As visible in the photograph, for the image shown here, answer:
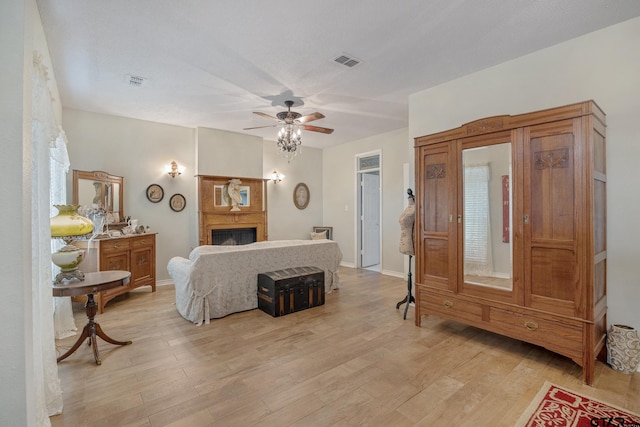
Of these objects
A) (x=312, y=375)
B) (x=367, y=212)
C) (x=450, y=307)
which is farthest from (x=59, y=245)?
(x=367, y=212)

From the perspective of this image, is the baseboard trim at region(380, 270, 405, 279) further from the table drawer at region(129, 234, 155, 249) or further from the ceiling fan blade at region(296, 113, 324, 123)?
the table drawer at region(129, 234, 155, 249)

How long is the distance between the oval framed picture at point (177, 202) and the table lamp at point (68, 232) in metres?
2.90

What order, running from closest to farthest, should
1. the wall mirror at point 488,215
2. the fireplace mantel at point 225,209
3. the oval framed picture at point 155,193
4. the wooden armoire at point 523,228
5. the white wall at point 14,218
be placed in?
the white wall at point 14,218, the wooden armoire at point 523,228, the wall mirror at point 488,215, the oval framed picture at point 155,193, the fireplace mantel at point 225,209

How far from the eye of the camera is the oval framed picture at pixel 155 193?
17.5ft

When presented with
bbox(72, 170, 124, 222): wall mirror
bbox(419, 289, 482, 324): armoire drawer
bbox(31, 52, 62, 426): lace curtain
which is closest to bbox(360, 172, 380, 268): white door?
bbox(419, 289, 482, 324): armoire drawer

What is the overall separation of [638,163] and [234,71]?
13.1 feet

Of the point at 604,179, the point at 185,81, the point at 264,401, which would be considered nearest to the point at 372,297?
the point at 264,401

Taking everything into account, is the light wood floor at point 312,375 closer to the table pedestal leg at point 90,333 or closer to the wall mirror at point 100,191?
the table pedestal leg at point 90,333

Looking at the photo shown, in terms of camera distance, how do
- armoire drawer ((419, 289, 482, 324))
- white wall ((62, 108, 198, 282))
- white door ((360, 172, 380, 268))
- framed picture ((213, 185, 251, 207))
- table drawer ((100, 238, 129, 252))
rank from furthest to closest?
white door ((360, 172, 380, 268)), framed picture ((213, 185, 251, 207)), white wall ((62, 108, 198, 282)), table drawer ((100, 238, 129, 252)), armoire drawer ((419, 289, 482, 324))

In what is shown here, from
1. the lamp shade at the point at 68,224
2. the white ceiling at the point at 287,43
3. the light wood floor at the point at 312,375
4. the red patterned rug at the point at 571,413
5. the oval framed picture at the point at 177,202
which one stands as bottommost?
the red patterned rug at the point at 571,413

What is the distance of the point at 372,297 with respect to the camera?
4.57m

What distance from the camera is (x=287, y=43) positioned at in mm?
2822

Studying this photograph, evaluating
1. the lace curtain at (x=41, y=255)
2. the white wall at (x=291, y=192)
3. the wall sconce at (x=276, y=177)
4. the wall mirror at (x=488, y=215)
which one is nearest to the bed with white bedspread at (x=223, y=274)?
the lace curtain at (x=41, y=255)

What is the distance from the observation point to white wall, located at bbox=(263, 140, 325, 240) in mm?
7047
